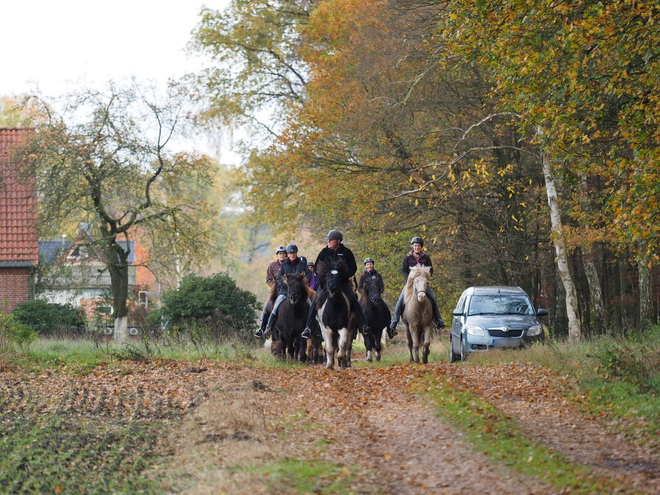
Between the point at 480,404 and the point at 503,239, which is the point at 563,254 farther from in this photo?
the point at 480,404

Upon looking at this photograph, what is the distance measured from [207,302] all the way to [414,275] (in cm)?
1322

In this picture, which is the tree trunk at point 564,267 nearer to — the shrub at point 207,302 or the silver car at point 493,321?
the silver car at point 493,321

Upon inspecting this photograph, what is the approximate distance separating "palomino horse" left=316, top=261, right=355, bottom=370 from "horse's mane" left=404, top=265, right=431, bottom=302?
1689mm

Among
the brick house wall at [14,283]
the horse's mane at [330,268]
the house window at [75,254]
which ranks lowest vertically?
the horse's mane at [330,268]

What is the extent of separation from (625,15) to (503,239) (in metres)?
14.4

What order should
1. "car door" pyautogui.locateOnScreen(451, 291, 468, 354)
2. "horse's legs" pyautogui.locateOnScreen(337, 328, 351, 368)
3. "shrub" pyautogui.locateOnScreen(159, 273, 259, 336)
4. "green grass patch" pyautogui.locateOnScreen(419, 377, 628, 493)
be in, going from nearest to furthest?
"green grass patch" pyautogui.locateOnScreen(419, 377, 628, 493)
"horse's legs" pyautogui.locateOnScreen(337, 328, 351, 368)
"car door" pyautogui.locateOnScreen(451, 291, 468, 354)
"shrub" pyautogui.locateOnScreen(159, 273, 259, 336)

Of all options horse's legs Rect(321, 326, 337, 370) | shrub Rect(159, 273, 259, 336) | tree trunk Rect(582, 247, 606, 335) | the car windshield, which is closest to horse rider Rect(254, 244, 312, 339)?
horse's legs Rect(321, 326, 337, 370)

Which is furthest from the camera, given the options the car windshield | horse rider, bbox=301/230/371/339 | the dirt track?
the car windshield

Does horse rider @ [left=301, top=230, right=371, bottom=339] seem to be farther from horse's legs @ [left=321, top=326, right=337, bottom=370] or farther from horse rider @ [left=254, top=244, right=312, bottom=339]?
horse rider @ [left=254, top=244, right=312, bottom=339]

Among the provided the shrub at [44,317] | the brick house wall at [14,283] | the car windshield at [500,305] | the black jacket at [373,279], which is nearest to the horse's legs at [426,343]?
the car windshield at [500,305]

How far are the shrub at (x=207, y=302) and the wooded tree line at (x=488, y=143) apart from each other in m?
4.22

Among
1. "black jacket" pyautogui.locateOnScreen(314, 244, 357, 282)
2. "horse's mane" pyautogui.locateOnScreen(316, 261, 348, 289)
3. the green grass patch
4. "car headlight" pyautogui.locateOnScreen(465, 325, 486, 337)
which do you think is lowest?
the green grass patch

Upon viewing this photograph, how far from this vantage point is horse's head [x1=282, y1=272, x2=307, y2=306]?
17969 millimetres

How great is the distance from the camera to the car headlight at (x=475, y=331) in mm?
19891
